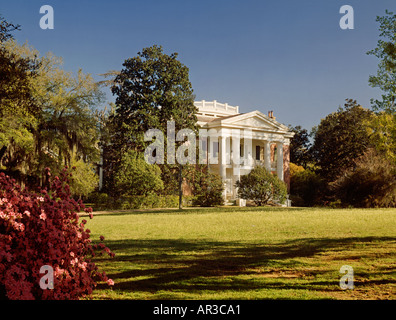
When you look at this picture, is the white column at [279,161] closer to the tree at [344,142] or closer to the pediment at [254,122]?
the pediment at [254,122]

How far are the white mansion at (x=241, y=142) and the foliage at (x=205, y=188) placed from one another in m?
4.73

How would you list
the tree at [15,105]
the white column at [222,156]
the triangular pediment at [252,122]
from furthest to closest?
1. the triangular pediment at [252,122]
2. the white column at [222,156]
3. the tree at [15,105]

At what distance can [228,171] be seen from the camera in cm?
4362

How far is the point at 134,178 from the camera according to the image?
1230 inches

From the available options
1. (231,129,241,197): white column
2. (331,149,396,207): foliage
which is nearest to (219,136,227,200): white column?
(231,129,241,197): white column

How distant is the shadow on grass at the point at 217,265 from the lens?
6.21m

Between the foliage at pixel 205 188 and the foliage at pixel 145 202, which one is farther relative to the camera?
the foliage at pixel 205 188

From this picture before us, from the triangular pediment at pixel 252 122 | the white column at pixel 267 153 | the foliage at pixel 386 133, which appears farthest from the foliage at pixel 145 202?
the foliage at pixel 386 133

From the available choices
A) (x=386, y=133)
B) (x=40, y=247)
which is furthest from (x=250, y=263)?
(x=386, y=133)

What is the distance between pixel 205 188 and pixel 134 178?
6.49m

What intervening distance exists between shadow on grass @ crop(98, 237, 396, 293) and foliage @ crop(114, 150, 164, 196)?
20.0m
